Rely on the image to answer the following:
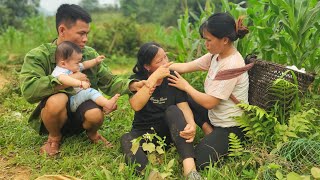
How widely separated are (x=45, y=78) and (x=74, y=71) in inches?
9.3

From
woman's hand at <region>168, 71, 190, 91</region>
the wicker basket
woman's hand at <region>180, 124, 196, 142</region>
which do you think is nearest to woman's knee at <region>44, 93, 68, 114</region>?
woman's hand at <region>168, 71, 190, 91</region>

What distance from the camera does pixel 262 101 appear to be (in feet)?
9.29

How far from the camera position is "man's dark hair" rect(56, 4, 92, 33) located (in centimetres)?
291

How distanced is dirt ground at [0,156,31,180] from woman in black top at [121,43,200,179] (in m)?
0.75

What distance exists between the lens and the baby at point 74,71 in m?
2.72

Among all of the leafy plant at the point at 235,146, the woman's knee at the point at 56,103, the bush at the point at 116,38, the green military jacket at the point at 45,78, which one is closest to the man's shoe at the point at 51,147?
the green military jacket at the point at 45,78

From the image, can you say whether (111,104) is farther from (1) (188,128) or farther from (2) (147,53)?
(1) (188,128)

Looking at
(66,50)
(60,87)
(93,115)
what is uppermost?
(66,50)

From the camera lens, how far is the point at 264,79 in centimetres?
281

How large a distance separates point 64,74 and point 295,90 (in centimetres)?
170

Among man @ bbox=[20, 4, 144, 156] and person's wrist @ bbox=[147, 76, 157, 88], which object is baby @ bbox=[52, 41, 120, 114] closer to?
man @ bbox=[20, 4, 144, 156]

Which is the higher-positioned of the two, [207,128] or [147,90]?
[147,90]

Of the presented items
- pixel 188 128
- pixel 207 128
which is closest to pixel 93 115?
pixel 188 128

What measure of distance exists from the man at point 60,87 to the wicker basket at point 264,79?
0.90m
